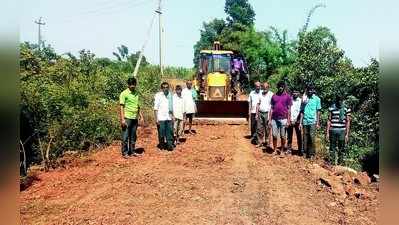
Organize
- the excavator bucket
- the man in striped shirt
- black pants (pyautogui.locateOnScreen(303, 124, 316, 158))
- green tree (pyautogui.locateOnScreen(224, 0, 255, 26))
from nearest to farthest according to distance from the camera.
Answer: the man in striped shirt
black pants (pyautogui.locateOnScreen(303, 124, 316, 158))
the excavator bucket
green tree (pyautogui.locateOnScreen(224, 0, 255, 26))

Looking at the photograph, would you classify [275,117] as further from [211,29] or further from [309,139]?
[211,29]

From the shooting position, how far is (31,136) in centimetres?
1091

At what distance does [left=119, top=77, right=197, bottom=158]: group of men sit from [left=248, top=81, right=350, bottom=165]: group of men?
211cm

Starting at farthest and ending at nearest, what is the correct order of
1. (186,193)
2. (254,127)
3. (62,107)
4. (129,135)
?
1. (254,127)
2. (62,107)
3. (129,135)
4. (186,193)

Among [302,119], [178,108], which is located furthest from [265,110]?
[178,108]

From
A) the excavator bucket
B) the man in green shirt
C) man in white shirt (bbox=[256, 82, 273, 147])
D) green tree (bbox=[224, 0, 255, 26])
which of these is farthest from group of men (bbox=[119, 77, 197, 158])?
green tree (bbox=[224, 0, 255, 26])

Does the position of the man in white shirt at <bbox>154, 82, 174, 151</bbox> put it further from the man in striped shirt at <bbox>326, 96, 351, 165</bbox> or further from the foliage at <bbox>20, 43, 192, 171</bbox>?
the man in striped shirt at <bbox>326, 96, 351, 165</bbox>

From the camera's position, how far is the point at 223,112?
733 inches

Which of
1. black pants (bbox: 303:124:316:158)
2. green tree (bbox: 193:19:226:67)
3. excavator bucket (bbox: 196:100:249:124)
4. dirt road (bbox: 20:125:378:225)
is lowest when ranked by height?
dirt road (bbox: 20:125:378:225)

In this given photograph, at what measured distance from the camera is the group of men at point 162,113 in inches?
426

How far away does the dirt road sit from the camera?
715 centimetres

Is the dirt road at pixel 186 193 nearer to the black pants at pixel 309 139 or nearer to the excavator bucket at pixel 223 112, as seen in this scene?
the black pants at pixel 309 139

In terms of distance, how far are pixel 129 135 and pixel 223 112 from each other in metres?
7.84

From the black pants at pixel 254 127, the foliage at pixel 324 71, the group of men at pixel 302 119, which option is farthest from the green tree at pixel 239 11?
the group of men at pixel 302 119
